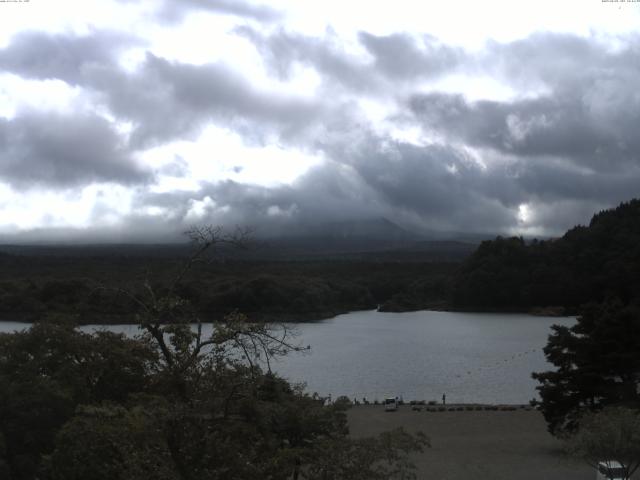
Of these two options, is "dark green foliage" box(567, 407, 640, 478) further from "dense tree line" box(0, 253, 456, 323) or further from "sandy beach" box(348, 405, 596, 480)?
"dense tree line" box(0, 253, 456, 323)

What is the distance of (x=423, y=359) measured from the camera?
38.9 metres

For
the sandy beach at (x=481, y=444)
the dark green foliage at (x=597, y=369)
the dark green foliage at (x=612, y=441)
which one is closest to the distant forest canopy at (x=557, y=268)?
the sandy beach at (x=481, y=444)

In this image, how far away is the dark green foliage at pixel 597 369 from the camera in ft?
54.7

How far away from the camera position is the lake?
2991 cm

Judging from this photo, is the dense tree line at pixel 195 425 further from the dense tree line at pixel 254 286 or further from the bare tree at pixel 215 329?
the dense tree line at pixel 254 286

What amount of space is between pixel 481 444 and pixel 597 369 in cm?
388

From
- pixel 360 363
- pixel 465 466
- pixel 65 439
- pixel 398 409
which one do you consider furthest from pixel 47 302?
pixel 65 439

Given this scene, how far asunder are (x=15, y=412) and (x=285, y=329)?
7170 millimetres

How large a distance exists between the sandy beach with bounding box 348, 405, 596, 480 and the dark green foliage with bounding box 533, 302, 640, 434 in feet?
Result: 3.79

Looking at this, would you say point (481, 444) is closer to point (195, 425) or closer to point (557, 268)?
point (195, 425)

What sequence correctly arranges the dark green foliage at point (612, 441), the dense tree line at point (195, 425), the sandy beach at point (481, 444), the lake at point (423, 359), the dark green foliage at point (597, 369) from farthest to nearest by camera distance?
the lake at point (423, 359)
the dark green foliage at point (597, 369)
the sandy beach at point (481, 444)
the dark green foliage at point (612, 441)
the dense tree line at point (195, 425)

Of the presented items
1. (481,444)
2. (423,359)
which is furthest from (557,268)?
(481,444)

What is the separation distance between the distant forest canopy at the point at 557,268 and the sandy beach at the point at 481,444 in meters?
44.4

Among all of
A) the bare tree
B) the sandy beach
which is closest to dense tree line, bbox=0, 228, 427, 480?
the bare tree
